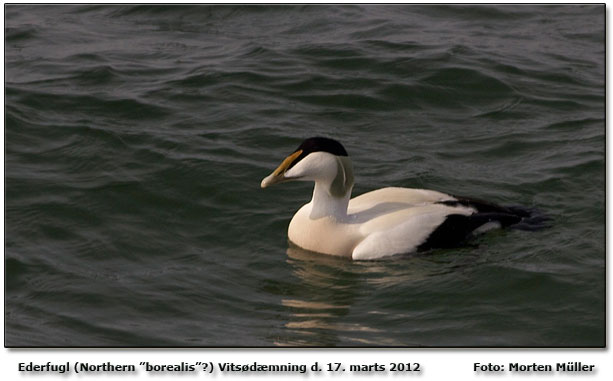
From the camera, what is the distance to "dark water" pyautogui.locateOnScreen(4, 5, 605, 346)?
321 inches

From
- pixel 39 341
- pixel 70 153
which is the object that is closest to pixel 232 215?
pixel 70 153

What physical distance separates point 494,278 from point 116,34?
7248 millimetres

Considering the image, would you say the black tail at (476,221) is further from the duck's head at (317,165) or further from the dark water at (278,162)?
the duck's head at (317,165)

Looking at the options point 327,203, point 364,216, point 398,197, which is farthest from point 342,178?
point 398,197

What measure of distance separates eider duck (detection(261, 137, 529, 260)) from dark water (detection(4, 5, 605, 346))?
147mm

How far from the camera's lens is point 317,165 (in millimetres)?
9180

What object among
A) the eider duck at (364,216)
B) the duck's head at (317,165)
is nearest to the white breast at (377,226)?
the eider duck at (364,216)

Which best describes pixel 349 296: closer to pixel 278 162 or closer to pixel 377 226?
pixel 377 226

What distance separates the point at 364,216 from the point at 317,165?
63 centimetres

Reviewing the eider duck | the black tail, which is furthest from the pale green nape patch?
the black tail

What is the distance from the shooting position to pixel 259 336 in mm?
7727

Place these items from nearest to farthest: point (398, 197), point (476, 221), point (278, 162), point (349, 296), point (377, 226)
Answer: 1. point (349, 296)
2. point (377, 226)
3. point (476, 221)
4. point (398, 197)
5. point (278, 162)

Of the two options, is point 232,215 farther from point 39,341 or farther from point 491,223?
point 39,341

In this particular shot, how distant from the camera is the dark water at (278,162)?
815cm
